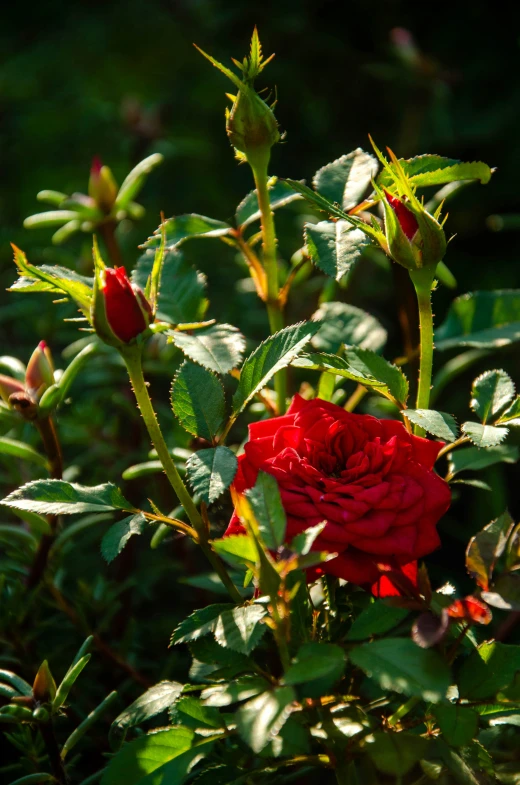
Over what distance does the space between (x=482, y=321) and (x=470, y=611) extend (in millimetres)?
339

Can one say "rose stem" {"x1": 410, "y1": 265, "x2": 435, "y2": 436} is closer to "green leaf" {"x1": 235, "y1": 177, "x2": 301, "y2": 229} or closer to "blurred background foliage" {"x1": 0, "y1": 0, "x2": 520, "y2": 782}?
"green leaf" {"x1": 235, "y1": 177, "x2": 301, "y2": 229}

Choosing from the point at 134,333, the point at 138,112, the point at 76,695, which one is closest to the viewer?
the point at 134,333

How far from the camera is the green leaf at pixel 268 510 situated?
424mm

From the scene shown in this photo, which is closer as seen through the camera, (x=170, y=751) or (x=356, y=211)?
(x=170, y=751)

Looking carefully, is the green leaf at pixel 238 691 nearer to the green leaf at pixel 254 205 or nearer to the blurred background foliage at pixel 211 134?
the green leaf at pixel 254 205

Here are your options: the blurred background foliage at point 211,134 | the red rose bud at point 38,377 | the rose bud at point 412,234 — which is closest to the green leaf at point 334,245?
the rose bud at point 412,234

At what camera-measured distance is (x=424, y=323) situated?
1.73ft

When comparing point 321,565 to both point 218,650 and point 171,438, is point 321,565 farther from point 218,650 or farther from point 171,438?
point 171,438

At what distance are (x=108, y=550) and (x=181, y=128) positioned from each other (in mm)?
1390

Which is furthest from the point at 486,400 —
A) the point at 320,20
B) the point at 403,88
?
the point at 320,20

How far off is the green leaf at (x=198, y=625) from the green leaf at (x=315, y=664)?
0.08 m

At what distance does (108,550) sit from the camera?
488mm

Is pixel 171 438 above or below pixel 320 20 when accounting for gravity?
below

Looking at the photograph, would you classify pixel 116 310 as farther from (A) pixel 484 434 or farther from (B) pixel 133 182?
(B) pixel 133 182
